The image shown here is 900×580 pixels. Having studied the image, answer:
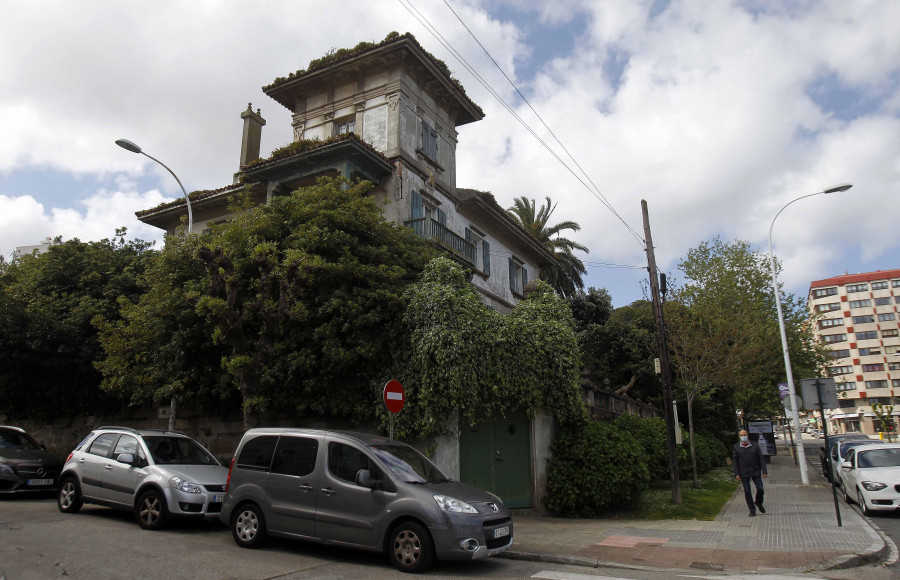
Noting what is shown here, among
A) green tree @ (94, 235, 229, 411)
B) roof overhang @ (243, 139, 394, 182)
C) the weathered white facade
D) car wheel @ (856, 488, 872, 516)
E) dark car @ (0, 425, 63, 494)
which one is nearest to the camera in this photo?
dark car @ (0, 425, 63, 494)

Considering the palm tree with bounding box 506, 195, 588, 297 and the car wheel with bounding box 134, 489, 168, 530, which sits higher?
the palm tree with bounding box 506, 195, 588, 297

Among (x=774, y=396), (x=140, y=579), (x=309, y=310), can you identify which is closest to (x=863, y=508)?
(x=309, y=310)

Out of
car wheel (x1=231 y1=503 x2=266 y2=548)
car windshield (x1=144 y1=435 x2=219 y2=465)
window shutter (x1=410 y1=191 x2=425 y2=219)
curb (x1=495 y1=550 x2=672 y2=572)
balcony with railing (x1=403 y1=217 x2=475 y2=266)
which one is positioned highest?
window shutter (x1=410 y1=191 x2=425 y2=219)

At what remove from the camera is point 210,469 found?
32.5 ft

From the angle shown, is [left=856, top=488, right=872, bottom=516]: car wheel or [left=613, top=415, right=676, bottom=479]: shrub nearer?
[left=856, top=488, right=872, bottom=516]: car wheel

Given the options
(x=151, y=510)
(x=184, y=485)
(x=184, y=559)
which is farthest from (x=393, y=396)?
(x=151, y=510)

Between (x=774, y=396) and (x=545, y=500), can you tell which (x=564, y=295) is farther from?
(x=545, y=500)

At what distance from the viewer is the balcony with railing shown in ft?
55.6

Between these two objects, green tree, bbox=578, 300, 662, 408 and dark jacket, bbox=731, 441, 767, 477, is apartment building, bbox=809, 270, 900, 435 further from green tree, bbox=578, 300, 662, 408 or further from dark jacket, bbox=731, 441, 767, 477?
dark jacket, bbox=731, 441, 767, 477

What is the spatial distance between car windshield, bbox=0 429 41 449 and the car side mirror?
1047 centimetres

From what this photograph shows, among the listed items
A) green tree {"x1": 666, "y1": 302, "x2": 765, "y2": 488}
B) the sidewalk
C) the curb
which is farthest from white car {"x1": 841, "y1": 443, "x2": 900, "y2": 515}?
the curb

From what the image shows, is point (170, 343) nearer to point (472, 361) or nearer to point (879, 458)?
point (472, 361)

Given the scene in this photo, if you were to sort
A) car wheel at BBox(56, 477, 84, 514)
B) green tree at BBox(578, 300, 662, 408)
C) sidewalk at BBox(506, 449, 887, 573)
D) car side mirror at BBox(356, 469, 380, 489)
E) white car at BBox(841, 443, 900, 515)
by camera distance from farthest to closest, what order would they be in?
green tree at BBox(578, 300, 662, 408)
white car at BBox(841, 443, 900, 515)
car wheel at BBox(56, 477, 84, 514)
sidewalk at BBox(506, 449, 887, 573)
car side mirror at BBox(356, 469, 380, 489)

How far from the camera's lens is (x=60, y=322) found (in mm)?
16328
